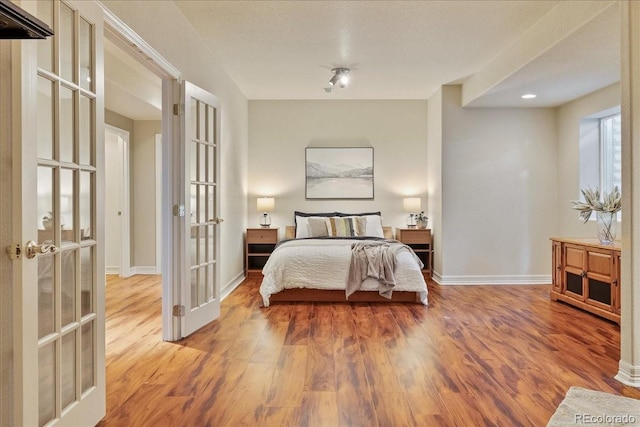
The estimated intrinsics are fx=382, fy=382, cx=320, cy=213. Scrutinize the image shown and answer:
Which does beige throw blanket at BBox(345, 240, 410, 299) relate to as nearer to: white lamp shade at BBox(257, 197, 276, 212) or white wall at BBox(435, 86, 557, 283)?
white wall at BBox(435, 86, 557, 283)

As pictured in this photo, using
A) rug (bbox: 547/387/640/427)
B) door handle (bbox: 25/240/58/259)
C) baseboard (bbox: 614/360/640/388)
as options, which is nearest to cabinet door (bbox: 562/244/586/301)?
baseboard (bbox: 614/360/640/388)

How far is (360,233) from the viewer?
5570 mm

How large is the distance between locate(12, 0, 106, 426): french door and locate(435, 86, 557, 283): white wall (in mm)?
4467

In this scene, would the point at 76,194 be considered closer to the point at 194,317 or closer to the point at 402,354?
the point at 194,317

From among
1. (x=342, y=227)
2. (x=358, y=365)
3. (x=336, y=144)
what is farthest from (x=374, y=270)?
(x=336, y=144)

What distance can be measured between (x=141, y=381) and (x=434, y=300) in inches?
125

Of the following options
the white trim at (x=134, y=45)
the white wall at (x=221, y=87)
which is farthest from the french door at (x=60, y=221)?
the white wall at (x=221, y=87)

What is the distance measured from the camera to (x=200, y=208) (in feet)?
11.2

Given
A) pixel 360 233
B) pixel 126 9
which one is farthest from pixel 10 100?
pixel 360 233

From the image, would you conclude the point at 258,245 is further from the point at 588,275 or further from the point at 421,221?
the point at 588,275

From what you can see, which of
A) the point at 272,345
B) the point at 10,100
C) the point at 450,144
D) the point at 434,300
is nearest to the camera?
the point at 10,100

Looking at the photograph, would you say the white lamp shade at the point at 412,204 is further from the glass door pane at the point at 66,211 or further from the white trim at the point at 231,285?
the glass door pane at the point at 66,211

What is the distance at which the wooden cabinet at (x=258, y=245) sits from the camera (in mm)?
5668

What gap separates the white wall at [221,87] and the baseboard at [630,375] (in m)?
3.71
